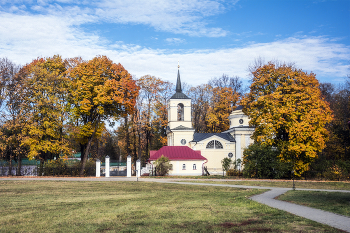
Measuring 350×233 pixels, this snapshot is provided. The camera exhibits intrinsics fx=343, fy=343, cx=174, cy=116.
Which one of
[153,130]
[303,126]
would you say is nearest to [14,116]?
[153,130]

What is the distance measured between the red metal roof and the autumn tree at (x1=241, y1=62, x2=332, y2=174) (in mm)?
10441

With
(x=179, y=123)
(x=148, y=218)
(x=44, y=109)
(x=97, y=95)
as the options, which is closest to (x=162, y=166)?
(x=97, y=95)

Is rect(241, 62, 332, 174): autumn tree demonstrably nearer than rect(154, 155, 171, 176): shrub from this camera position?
Yes

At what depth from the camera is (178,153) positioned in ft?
138

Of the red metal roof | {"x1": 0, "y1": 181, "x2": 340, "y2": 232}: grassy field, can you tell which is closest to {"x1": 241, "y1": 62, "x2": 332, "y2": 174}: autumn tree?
the red metal roof

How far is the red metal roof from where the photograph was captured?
135 feet

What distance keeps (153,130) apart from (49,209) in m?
38.7

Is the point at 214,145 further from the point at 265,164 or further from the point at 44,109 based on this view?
the point at 44,109

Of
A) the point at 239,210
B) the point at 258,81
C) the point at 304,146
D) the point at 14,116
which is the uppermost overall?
the point at 258,81

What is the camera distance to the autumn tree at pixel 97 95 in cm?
3425

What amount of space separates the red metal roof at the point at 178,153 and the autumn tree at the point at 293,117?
34.3ft

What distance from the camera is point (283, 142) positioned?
32.0 metres

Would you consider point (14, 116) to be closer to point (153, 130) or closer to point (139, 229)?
point (153, 130)

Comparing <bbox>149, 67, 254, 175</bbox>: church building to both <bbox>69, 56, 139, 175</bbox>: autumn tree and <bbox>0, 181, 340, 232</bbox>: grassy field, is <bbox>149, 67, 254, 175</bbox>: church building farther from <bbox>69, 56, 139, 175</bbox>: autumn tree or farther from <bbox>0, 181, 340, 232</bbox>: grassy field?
<bbox>0, 181, 340, 232</bbox>: grassy field
